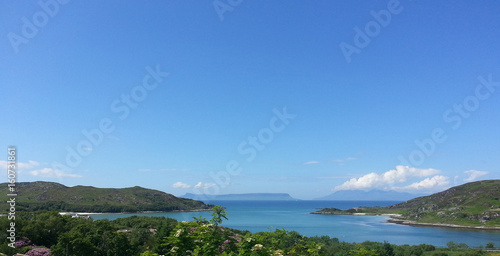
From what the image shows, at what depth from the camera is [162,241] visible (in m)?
22.6

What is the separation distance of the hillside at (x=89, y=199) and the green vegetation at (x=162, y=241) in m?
91.6

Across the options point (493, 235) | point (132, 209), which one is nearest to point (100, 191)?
point (132, 209)

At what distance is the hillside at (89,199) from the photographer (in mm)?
116250

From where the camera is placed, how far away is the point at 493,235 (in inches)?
2958

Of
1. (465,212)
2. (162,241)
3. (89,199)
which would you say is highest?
(162,241)

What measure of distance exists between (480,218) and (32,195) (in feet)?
528

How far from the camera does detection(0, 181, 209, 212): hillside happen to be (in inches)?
4577

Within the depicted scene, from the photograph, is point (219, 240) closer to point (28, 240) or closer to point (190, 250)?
point (190, 250)

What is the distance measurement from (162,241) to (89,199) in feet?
427

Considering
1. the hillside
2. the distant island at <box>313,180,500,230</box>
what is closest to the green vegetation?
the distant island at <box>313,180,500,230</box>

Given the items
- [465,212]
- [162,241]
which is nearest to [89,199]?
[162,241]

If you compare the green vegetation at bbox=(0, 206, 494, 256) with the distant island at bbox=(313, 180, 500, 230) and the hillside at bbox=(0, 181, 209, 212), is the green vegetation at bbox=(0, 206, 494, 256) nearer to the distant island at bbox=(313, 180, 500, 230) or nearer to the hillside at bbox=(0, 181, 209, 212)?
the distant island at bbox=(313, 180, 500, 230)

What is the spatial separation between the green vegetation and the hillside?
91612 millimetres

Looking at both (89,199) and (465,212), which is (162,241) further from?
(89,199)
